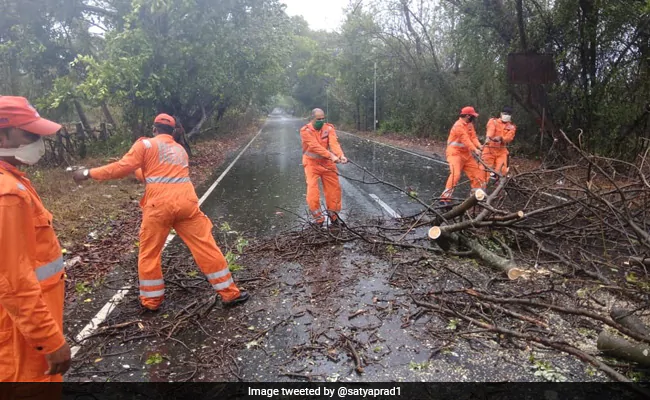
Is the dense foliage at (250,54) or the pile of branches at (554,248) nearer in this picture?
the pile of branches at (554,248)

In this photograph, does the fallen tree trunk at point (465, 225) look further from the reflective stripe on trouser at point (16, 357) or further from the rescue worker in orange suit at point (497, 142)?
the reflective stripe on trouser at point (16, 357)

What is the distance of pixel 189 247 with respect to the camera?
13.7 ft

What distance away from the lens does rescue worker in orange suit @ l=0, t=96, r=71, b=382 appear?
1941mm

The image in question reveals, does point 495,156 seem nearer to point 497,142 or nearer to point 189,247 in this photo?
point 497,142

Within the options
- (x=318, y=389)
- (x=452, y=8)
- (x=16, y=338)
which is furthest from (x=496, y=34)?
(x=16, y=338)

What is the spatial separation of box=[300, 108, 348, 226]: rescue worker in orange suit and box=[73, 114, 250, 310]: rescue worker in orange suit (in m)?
2.74

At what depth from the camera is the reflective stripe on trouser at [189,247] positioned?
13.2 ft

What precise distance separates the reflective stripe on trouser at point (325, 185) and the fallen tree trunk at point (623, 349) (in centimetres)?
420

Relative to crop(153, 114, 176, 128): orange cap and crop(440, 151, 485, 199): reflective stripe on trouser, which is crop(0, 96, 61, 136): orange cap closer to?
crop(153, 114, 176, 128): orange cap

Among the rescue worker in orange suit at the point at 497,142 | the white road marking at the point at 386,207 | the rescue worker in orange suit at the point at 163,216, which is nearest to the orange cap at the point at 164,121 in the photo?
the rescue worker in orange suit at the point at 163,216

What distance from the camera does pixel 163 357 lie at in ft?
11.5

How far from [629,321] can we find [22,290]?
3785 millimetres
